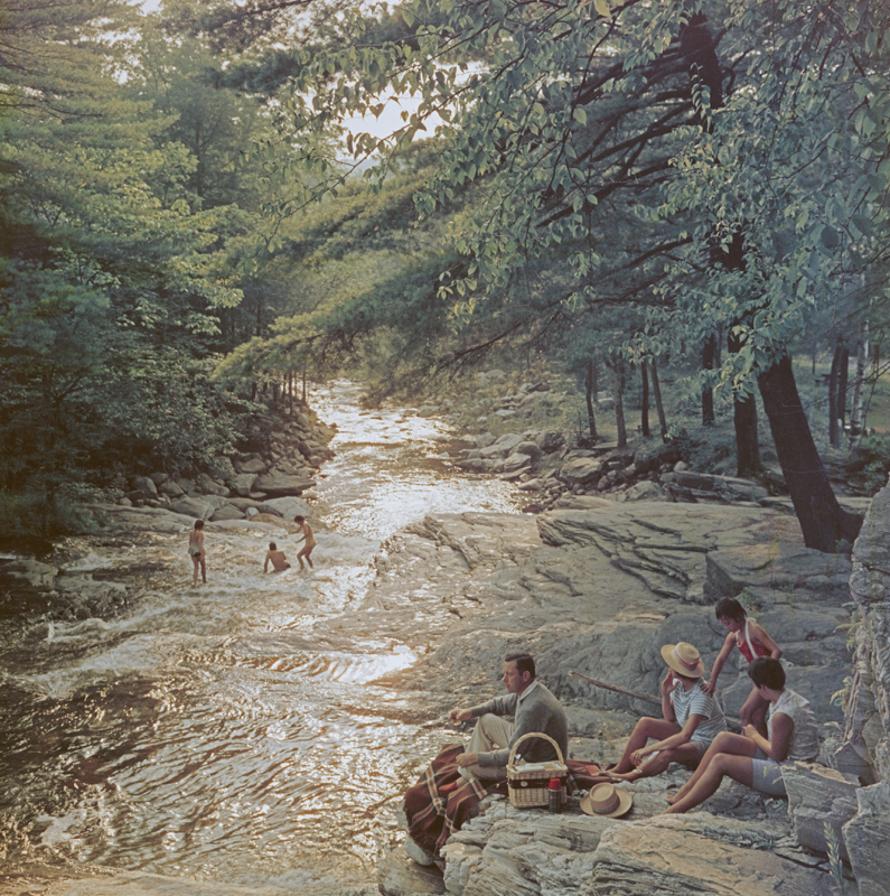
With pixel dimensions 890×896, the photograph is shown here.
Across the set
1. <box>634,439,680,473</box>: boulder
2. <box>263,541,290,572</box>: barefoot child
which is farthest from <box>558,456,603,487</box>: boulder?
<box>263,541,290,572</box>: barefoot child

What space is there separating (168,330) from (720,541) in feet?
67.2

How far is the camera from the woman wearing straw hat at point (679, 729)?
6.25 m

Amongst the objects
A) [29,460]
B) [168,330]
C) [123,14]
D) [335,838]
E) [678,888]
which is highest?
[123,14]

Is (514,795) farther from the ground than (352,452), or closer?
closer

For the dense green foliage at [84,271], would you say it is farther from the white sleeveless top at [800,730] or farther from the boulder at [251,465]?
the white sleeveless top at [800,730]

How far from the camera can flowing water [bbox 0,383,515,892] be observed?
7180mm

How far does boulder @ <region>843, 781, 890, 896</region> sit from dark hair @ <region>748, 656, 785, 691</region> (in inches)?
89.1

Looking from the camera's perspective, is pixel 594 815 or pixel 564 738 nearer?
pixel 594 815

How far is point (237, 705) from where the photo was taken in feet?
33.3

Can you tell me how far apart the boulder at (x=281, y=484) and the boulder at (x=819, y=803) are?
71.0 ft

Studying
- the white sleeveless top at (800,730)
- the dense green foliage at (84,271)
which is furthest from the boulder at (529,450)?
the white sleeveless top at (800,730)

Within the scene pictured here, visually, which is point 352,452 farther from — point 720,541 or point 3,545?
point 720,541

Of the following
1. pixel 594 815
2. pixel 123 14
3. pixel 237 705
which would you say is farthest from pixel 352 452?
pixel 594 815

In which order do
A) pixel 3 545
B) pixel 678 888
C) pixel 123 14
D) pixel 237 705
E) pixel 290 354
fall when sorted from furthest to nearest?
pixel 123 14
pixel 3 545
pixel 290 354
pixel 237 705
pixel 678 888
